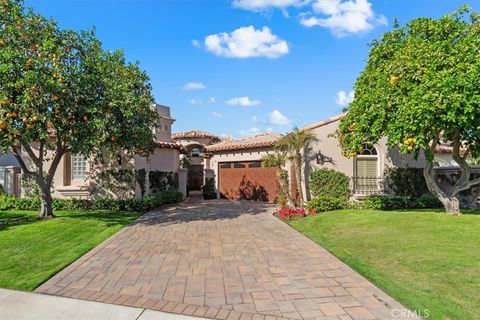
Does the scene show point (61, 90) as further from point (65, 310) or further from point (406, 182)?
point (406, 182)

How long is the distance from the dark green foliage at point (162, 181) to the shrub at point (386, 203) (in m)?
10.7

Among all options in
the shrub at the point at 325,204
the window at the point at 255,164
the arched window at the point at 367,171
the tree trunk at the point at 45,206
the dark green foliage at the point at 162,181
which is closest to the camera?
the tree trunk at the point at 45,206

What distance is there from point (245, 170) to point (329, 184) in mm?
6502

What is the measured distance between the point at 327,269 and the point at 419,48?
9.00m

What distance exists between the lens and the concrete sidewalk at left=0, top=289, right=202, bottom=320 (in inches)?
195

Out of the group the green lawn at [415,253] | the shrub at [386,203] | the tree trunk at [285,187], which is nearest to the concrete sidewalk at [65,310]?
the green lawn at [415,253]

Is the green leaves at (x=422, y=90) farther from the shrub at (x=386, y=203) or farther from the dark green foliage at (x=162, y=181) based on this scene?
the dark green foliage at (x=162, y=181)

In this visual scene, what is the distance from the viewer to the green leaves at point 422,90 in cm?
1071

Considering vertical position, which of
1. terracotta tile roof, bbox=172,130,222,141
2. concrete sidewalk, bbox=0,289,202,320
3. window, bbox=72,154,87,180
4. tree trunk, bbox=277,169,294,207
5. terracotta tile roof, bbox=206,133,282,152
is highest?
terracotta tile roof, bbox=172,130,222,141

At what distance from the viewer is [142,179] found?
59.0 ft

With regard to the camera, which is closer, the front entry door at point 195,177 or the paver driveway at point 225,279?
the paver driveway at point 225,279

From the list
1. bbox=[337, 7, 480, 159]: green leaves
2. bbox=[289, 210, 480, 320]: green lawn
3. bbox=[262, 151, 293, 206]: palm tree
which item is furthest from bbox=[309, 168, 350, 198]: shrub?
bbox=[289, 210, 480, 320]: green lawn

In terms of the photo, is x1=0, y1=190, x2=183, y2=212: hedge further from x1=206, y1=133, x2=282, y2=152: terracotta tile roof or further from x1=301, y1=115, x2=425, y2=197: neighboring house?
x1=301, y1=115, x2=425, y2=197: neighboring house

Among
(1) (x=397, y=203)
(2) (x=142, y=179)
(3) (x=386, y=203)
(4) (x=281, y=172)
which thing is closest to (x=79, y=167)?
(2) (x=142, y=179)
